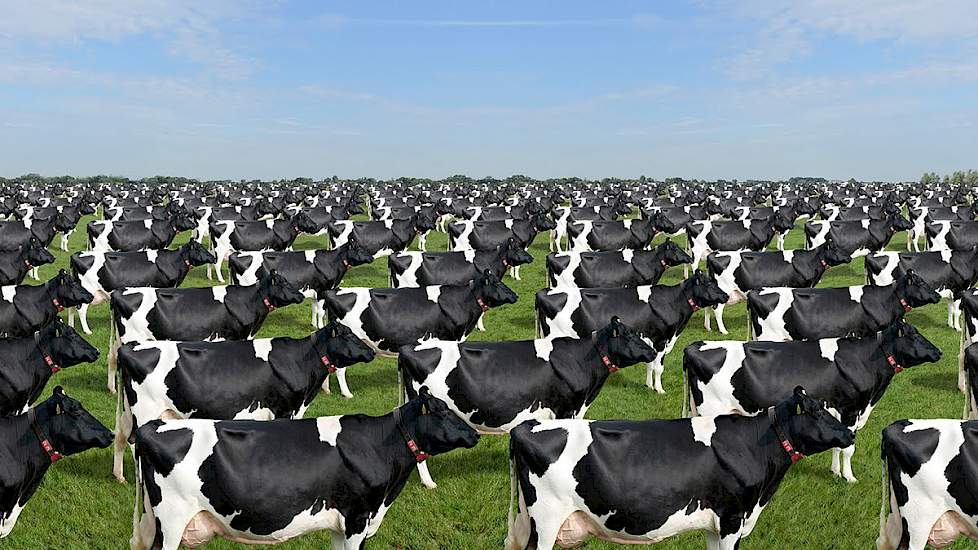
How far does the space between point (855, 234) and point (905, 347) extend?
16189 mm

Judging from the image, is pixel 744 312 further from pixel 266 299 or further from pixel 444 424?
pixel 444 424

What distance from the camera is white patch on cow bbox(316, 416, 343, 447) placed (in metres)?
6.27

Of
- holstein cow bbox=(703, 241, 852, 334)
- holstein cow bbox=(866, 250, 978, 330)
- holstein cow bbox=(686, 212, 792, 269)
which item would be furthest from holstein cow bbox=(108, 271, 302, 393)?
holstein cow bbox=(686, 212, 792, 269)

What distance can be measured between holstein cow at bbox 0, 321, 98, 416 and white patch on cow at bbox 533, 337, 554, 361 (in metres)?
5.80

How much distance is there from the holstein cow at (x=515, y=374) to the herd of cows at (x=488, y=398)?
0.09 feet

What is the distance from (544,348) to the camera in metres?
8.94

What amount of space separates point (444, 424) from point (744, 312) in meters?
12.8

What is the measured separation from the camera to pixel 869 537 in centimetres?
734

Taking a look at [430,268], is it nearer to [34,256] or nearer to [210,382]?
[210,382]

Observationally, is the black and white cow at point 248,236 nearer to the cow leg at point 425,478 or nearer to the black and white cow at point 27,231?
the black and white cow at point 27,231

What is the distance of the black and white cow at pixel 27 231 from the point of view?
2444 centimetres

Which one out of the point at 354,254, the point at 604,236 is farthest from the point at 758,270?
the point at 354,254

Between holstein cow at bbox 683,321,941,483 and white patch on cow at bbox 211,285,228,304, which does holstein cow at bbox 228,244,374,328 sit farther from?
holstein cow at bbox 683,321,941,483

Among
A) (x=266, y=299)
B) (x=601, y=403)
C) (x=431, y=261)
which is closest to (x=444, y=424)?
(x=601, y=403)
